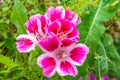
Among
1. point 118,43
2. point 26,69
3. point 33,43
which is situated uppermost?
point 33,43

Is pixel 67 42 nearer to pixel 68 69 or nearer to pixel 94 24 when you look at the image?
pixel 68 69

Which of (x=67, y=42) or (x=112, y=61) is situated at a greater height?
(x=67, y=42)

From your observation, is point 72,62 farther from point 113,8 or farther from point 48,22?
point 113,8

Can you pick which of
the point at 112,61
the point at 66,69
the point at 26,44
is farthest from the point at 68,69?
the point at 112,61

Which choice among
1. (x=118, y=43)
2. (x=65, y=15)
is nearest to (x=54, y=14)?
(x=65, y=15)

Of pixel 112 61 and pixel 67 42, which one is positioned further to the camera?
pixel 112 61

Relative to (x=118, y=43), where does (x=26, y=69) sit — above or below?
above

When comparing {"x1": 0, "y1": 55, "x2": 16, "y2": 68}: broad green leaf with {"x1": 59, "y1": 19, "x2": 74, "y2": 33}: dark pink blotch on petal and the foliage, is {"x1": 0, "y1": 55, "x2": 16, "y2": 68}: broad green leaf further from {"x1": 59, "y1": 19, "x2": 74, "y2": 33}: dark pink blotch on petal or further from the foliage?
{"x1": 59, "y1": 19, "x2": 74, "y2": 33}: dark pink blotch on petal

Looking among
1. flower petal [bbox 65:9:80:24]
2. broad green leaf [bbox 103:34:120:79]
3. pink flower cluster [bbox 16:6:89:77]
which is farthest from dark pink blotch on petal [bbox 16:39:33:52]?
broad green leaf [bbox 103:34:120:79]

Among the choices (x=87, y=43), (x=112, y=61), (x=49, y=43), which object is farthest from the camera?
(x=112, y=61)
